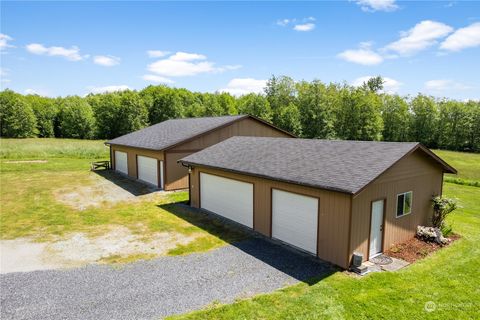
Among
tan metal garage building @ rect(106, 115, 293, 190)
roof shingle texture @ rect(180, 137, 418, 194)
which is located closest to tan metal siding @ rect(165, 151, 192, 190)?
tan metal garage building @ rect(106, 115, 293, 190)

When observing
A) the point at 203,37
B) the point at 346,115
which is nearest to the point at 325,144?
the point at 203,37

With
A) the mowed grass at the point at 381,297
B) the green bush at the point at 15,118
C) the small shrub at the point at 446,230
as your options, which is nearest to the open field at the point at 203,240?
the mowed grass at the point at 381,297

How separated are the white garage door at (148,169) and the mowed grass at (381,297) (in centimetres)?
1579

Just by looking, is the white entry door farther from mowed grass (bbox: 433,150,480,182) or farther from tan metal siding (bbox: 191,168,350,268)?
mowed grass (bbox: 433,150,480,182)

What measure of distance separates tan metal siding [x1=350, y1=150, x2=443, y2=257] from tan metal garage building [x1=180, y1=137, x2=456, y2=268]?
34 millimetres

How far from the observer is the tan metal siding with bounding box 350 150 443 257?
9586 millimetres

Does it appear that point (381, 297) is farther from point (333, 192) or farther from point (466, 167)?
point (466, 167)

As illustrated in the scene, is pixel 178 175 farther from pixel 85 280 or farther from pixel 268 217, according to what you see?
pixel 85 280

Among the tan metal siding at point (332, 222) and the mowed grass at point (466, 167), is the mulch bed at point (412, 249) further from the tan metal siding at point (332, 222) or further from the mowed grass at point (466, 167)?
the mowed grass at point (466, 167)

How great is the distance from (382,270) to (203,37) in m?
19.6

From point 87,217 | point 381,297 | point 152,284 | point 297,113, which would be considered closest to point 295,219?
point 381,297

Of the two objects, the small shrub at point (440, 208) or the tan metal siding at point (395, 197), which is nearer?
the tan metal siding at point (395, 197)

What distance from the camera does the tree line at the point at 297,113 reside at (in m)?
53.8

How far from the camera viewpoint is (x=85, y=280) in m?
8.72
